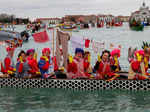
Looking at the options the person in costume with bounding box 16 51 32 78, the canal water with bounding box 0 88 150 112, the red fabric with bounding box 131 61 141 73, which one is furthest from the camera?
the person in costume with bounding box 16 51 32 78

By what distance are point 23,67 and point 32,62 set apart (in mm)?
449

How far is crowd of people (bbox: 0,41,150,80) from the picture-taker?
12.9m

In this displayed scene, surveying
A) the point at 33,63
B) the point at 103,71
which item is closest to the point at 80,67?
the point at 103,71

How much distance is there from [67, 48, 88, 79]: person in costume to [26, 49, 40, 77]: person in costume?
1.30m

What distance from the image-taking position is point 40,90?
13539 mm

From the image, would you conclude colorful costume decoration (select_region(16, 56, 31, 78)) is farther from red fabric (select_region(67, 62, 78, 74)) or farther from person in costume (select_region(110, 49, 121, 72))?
person in costume (select_region(110, 49, 121, 72))

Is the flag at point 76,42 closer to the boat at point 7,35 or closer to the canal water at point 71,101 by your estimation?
the canal water at point 71,101

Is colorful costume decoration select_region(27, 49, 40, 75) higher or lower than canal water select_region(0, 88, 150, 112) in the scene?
higher

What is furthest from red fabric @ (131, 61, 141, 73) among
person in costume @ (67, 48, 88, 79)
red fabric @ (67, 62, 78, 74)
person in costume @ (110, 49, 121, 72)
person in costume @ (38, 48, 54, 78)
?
person in costume @ (38, 48, 54, 78)

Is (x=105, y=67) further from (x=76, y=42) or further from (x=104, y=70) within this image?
(x=76, y=42)

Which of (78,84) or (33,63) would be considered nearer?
(78,84)

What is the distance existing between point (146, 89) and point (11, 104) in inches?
190

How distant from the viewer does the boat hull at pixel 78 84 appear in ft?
41.9

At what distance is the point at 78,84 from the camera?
43.6 feet
